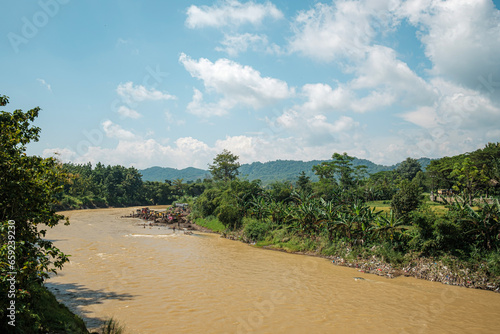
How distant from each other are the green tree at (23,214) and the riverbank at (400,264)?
50.0ft

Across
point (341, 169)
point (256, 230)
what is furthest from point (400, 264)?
point (341, 169)

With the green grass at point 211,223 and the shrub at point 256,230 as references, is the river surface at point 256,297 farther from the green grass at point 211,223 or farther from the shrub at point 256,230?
the green grass at point 211,223

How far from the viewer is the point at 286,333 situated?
363 inches

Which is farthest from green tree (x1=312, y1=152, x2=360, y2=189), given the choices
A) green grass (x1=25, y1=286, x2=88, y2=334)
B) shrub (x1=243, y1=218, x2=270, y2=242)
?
green grass (x1=25, y1=286, x2=88, y2=334)

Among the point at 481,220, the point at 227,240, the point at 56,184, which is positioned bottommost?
the point at 227,240

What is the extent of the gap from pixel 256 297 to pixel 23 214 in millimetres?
9373

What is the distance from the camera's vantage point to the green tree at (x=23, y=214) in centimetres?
484

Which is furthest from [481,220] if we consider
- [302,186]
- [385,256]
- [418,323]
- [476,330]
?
[302,186]

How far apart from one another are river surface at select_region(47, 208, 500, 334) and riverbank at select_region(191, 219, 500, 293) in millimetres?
524

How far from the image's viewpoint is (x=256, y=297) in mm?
12359

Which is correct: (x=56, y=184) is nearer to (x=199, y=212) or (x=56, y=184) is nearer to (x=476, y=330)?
(x=476, y=330)

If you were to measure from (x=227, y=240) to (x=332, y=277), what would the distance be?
13.4 metres

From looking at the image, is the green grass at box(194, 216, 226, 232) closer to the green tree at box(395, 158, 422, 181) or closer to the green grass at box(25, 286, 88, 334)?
the green grass at box(25, 286, 88, 334)

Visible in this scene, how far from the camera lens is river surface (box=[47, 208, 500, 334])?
9.85 m
